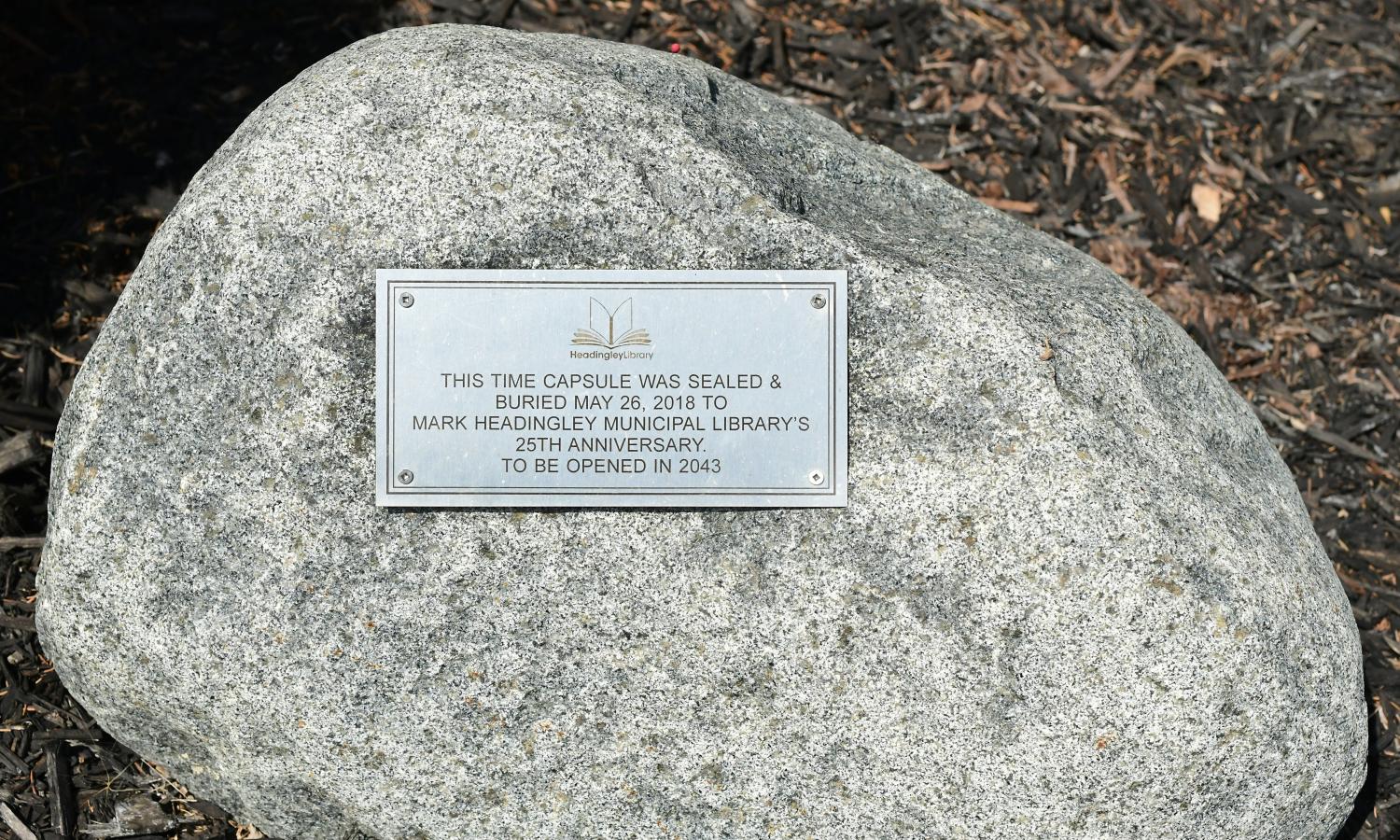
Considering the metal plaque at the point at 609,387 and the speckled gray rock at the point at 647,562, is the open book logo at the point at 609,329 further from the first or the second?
the speckled gray rock at the point at 647,562

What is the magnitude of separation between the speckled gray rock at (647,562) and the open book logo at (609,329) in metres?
0.11

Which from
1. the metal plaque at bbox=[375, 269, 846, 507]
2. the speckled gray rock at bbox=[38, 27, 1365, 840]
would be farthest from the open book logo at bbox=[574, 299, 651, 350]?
the speckled gray rock at bbox=[38, 27, 1365, 840]

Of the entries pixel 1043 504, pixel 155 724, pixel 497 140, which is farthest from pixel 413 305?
pixel 1043 504

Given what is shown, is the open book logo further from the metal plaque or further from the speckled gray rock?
the speckled gray rock

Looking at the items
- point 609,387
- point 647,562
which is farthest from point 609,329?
point 647,562

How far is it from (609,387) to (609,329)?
12cm

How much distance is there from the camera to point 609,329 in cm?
229

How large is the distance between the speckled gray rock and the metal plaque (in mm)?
52

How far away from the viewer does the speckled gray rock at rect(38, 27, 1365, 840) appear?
86.7 inches

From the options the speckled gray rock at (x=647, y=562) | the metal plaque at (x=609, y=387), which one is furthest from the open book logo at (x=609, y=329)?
the speckled gray rock at (x=647, y=562)

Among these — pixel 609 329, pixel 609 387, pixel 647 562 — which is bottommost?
pixel 647 562

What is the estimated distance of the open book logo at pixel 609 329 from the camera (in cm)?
229

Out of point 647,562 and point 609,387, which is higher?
point 609,387

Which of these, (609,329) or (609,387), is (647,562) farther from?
(609,329)
